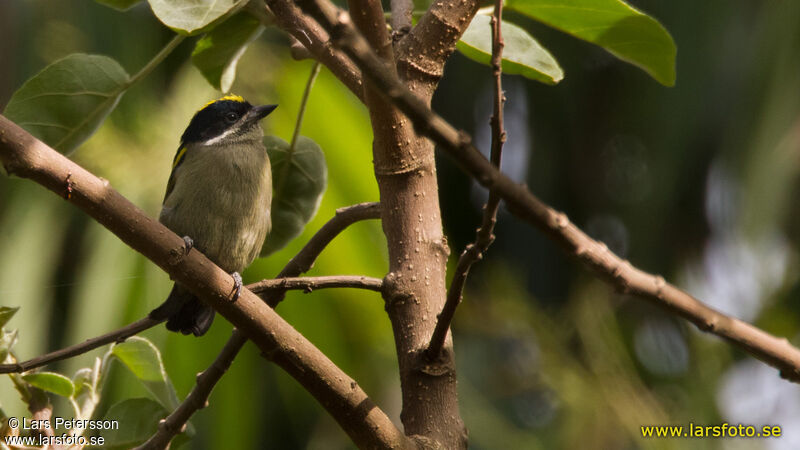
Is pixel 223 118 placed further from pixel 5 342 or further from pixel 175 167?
pixel 5 342

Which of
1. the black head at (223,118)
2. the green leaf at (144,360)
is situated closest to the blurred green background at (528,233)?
the black head at (223,118)

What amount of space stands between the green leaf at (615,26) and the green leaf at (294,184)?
2.18ft

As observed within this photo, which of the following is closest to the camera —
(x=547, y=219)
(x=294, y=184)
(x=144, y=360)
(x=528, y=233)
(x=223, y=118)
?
(x=547, y=219)

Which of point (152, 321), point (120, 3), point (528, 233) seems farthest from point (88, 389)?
point (528, 233)

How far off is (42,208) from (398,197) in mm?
3279

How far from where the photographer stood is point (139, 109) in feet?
14.4

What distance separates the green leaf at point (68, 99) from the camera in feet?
6.05

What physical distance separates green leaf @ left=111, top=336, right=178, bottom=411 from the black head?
115 centimetres

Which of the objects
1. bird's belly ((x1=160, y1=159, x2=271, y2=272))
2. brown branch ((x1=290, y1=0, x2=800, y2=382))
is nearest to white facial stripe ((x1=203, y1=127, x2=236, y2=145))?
bird's belly ((x1=160, y1=159, x2=271, y2=272))

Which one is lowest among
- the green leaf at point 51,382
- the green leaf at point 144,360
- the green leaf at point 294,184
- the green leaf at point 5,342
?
the green leaf at point 51,382

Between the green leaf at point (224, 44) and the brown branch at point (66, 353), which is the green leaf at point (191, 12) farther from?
the brown branch at point (66, 353)

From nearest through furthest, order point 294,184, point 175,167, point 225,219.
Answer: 1. point 294,184
2. point 225,219
3. point 175,167

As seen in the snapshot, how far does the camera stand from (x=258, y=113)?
9.95 feet

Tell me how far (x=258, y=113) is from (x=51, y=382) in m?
1.58
